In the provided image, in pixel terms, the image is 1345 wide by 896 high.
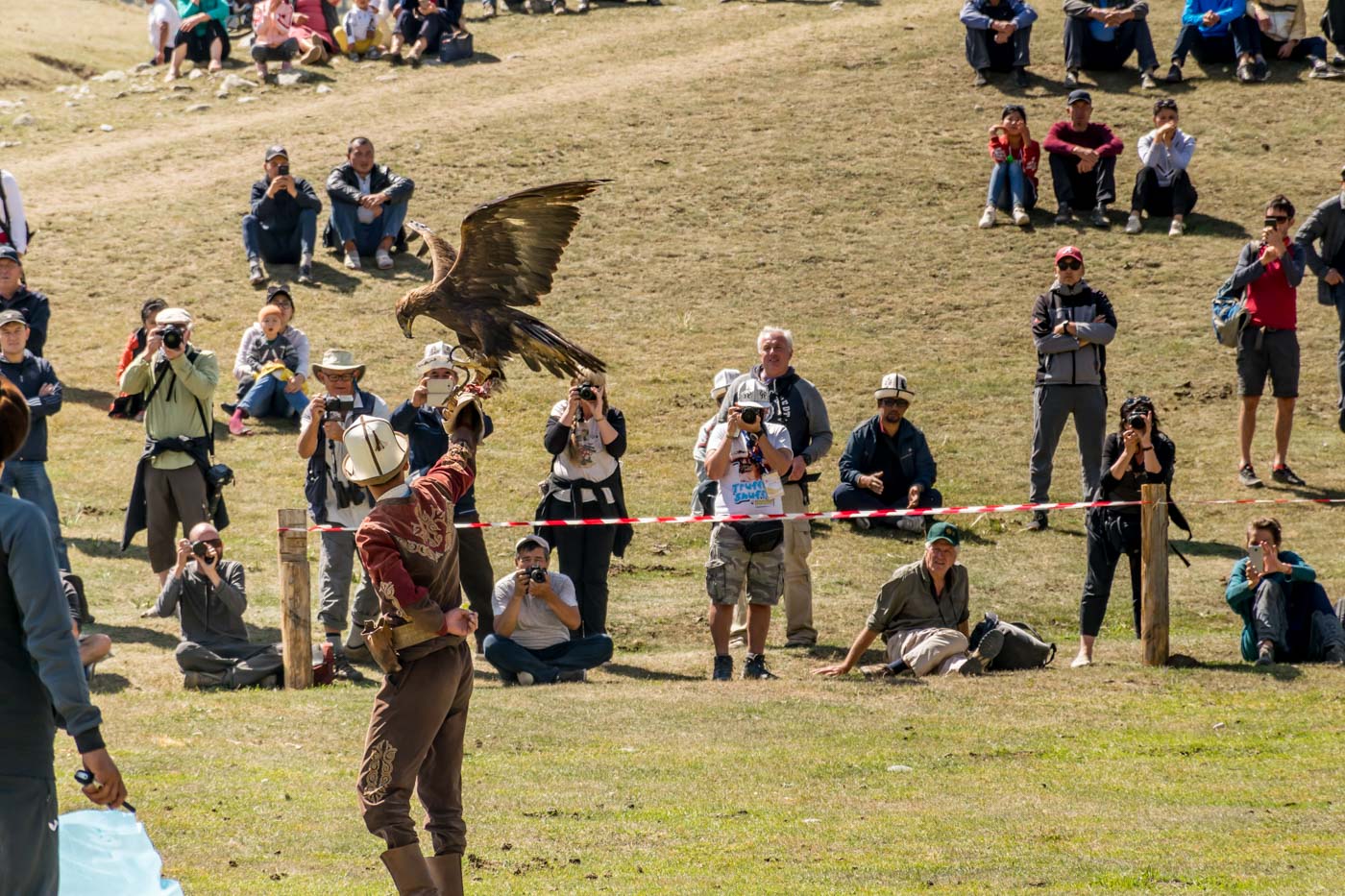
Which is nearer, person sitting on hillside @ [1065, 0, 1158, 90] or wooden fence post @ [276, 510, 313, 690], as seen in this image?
wooden fence post @ [276, 510, 313, 690]

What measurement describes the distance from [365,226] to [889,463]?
8758mm

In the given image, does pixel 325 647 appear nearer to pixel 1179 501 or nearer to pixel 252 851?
pixel 252 851

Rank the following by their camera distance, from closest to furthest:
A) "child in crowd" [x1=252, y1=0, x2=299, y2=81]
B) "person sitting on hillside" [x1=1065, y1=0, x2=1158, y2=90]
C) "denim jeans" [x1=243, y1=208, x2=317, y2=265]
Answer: "denim jeans" [x1=243, y1=208, x2=317, y2=265]
"person sitting on hillside" [x1=1065, y1=0, x2=1158, y2=90]
"child in crowd" [x1=252, y1=0, x2=299, y2=81]

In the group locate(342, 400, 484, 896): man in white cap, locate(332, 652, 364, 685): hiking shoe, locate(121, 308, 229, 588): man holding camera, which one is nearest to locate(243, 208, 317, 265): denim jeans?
locate(121, 308, 229, 588): man holding camera

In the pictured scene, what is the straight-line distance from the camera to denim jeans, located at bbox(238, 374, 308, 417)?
16.1m

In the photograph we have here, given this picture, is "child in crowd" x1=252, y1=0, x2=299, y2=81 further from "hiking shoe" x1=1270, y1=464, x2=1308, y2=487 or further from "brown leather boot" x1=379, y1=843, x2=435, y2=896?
"brown leather boot" x1=379, y1=843, x2=435, y2=896

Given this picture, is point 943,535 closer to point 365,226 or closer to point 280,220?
point 365,226

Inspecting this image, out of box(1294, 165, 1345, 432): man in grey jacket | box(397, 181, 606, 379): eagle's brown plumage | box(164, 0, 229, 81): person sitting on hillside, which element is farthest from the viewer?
box(164, 0, 229, 81): person sitting on hillside

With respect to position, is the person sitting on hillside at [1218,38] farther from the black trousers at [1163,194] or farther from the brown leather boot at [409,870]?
the brown leather boot at [409,870]

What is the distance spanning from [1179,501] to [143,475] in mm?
8571

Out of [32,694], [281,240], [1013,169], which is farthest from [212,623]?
[1013,169]

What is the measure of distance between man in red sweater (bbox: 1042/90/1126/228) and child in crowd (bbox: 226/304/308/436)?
9589 mm

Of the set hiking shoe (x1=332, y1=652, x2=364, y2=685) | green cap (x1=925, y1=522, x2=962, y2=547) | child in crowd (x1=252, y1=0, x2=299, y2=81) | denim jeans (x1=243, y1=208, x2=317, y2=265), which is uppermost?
child in crowd (x1=252, y1=0, x2=299, y2=81)

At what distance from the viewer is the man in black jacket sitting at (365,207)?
1881 cm
